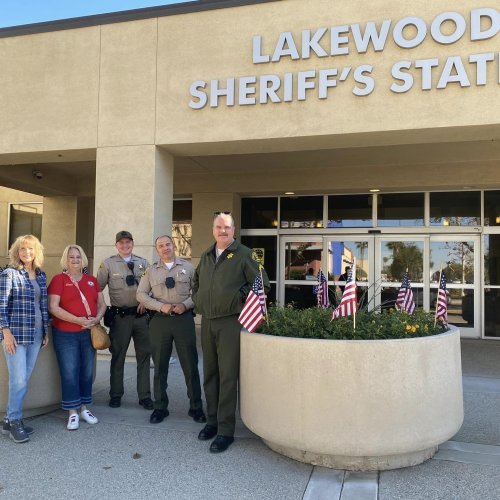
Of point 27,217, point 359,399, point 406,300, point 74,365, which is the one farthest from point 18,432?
point 27,217

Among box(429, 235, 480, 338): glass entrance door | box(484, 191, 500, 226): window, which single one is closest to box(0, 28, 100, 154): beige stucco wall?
box(429, 235, 480, 338): glass entrance door

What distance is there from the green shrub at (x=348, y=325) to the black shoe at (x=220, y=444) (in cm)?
94

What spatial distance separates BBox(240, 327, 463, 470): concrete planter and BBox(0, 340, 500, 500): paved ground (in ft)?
0.63

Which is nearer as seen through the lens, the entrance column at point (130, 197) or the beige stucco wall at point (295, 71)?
the beige stucco wall at point (295, 71)

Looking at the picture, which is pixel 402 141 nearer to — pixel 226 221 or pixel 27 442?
pixel 226 221

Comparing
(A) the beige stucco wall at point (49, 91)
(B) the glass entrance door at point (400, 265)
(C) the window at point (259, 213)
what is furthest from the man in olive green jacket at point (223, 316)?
(C) the window at point (259, 213)

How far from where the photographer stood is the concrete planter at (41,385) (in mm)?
4574

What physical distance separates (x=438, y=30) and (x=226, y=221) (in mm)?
4353

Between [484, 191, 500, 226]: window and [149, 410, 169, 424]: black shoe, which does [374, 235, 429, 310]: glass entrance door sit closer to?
[484, 191, 500, 226]: window

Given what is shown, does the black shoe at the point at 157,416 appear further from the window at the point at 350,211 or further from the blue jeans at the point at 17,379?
the window at the point at 350,211

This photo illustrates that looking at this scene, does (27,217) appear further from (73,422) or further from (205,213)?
(73,422)

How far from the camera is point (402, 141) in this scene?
23.7 feet

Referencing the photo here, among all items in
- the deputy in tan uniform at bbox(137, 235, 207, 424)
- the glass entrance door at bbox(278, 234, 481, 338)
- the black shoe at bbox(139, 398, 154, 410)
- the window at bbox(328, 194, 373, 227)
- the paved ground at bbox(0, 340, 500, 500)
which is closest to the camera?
the paved ground at bbox(0, 340, 500, 500)

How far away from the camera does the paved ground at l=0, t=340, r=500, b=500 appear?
3340 millimetres
